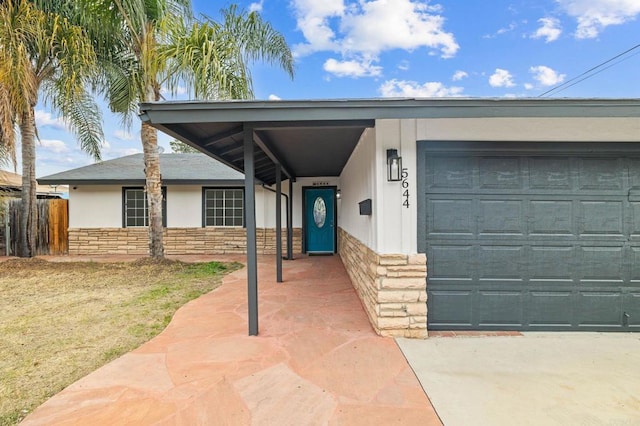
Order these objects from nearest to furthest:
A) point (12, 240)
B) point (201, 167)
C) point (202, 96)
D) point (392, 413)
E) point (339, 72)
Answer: point (392, 413)
point (202, 96)
point (12, 240)
point (201, 167)
point (339, 72)

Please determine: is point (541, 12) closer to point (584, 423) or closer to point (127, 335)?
point (584, 423)

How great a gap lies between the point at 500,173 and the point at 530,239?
82cm

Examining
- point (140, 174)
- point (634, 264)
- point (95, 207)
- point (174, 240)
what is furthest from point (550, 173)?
point (95, 207)

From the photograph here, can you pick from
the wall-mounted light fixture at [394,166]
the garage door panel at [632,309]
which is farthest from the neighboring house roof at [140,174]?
the garage door panel at [632,309]

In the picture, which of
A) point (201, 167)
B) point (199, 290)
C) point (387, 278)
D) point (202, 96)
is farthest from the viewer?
point (201, 167)

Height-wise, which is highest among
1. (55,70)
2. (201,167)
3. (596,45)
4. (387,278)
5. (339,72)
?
(596,45)

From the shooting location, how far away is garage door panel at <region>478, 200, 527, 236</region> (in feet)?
12.0

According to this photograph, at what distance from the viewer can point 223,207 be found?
10812 millimetres

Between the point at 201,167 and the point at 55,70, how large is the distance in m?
4.68

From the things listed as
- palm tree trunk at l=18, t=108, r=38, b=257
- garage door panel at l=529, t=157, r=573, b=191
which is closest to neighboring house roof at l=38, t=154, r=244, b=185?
palm tree trunk at l=18, t=108, r=38, b=257

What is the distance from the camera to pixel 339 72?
607 inches

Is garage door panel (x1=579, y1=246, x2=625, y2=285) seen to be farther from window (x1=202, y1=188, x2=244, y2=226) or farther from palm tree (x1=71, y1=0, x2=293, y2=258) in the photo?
window (x1=202, y1=188, x2=244, y2=226)

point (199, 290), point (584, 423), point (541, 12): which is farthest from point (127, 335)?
point (541, 12)

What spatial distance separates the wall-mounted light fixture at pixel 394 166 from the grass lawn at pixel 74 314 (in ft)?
10.6
